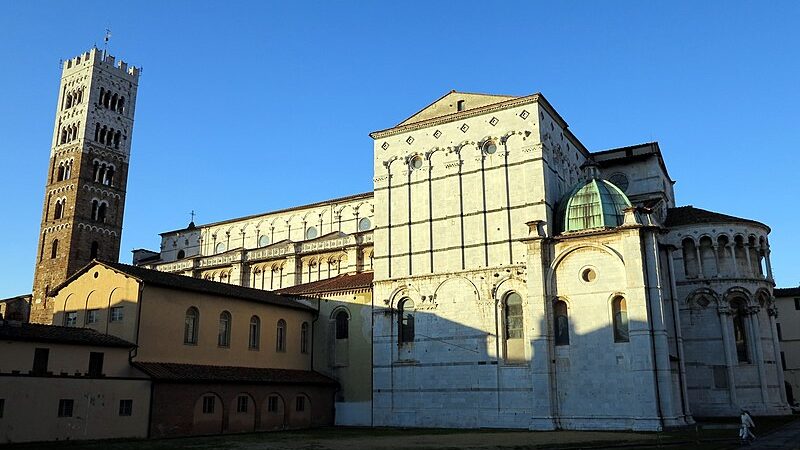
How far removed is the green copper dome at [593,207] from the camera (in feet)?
110

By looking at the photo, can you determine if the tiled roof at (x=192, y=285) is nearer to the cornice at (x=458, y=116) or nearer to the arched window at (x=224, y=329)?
the arched window at (x=224, y=329)

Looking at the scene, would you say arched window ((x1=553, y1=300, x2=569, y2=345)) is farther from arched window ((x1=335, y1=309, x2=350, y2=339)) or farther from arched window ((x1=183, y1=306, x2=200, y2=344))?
arched window ((x1=183, y1=306, x2=200, y2=344))

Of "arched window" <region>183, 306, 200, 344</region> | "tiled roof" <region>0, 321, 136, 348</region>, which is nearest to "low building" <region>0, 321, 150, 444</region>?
"tiled roof" <region>0, 321, 136, 348</region>

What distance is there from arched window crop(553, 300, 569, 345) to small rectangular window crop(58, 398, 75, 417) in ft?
74.2

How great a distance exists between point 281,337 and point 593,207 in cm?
2000

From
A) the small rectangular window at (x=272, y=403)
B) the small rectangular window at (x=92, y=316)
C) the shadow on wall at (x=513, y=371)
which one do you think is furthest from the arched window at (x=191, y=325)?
the shadow on wall at (x=513, y=371)

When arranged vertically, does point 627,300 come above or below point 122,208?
below

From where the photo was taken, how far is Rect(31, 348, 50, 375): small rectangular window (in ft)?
86.9

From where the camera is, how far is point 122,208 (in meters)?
66.2

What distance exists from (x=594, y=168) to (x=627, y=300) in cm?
976

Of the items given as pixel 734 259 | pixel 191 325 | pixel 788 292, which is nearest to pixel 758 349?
pixel 734 259

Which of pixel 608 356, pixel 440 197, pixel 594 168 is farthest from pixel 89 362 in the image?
pixel 594 168

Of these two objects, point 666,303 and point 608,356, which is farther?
→ point 666,303

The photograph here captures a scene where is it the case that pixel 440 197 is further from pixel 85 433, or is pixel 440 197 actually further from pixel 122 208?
pixel 122 208
